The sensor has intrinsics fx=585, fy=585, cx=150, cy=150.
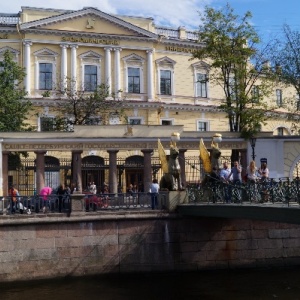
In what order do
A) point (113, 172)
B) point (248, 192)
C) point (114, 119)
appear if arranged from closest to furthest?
point (248, 192), point (113, 172), point (114, 119)

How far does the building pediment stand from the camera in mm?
36188

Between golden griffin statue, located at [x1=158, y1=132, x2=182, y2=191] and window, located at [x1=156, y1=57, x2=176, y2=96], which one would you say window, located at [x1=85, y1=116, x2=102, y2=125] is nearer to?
window, located at [x1=156, y1=57, x2=176, y2=96]

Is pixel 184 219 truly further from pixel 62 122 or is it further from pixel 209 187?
pixel 62 122

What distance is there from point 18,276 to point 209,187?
22.4ft

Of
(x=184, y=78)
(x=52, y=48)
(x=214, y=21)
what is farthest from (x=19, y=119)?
(x=184, y=78)

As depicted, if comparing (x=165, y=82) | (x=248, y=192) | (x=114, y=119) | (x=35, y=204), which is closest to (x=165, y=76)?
(x=165, y=82)

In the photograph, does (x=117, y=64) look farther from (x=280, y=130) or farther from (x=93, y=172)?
(x=280, y=130)

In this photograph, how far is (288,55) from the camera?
96.6ft

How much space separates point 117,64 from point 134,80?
160cm

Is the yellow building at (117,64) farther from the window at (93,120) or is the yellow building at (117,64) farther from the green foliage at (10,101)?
the green foliage at (10,101)

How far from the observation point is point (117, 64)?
3797 cm

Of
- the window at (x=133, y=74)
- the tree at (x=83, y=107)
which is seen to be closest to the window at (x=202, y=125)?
the window at (x=133, y=74)

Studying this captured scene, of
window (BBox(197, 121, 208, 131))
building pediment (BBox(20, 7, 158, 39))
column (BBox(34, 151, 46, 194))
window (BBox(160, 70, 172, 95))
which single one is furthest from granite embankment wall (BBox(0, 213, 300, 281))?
building pediment (BBox(20, 7, 158, 39))

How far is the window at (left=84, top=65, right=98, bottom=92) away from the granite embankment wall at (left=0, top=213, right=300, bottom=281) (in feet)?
60.3
